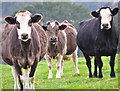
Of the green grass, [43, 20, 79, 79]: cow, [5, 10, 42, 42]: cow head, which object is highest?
[5, 10, 42, 42]: cow head

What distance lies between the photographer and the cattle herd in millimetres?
9828

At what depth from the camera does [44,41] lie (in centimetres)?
1150

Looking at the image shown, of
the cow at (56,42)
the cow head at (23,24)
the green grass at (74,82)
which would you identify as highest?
the cow head at (23,24)

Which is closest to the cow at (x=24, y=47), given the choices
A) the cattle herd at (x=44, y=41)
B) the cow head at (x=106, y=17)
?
the cattle herd at (x=44, y=41)

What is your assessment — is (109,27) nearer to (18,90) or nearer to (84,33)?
(84,33)

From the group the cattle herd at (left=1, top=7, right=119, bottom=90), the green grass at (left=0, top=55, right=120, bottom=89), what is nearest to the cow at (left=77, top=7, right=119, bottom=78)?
the cattle herd at (left=1, top=7, right=119, bottom=90)

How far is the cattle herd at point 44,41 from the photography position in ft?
32.2

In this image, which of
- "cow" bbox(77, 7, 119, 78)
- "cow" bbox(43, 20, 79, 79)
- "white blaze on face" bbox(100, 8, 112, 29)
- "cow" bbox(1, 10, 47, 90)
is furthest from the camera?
"cow" bbox(43, 20, 79, 79)

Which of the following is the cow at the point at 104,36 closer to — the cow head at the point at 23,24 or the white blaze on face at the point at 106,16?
the white blaze on face at the point at 106,16

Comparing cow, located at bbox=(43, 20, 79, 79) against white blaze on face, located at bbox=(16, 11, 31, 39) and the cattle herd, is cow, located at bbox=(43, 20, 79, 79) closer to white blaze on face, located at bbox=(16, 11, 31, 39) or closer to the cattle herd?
the cattle herd

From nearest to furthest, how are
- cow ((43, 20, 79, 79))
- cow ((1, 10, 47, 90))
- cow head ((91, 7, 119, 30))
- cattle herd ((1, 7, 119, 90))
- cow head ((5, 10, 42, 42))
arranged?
cow head ((5, 10, 42, 42)) < cow ((1, 10, 47, 90)) < cattle herd ((1, 7, 119, 90)) < cow head ((91, 7, 119, 30)) < cow ((43, 20, 79, 79))

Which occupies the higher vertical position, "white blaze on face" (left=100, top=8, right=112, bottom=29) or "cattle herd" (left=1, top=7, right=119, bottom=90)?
"white blaze on face" (left=100, top=8, right=112, bottom=29)

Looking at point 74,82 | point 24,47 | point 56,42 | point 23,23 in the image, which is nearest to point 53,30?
point 56,42

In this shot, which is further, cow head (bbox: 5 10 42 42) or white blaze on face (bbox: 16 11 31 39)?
white blaze on face (bbox: 16 11 31 39)
